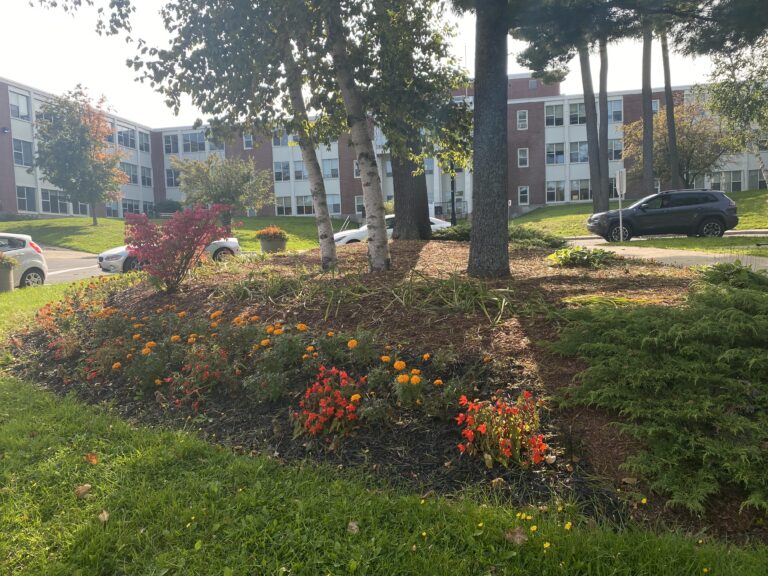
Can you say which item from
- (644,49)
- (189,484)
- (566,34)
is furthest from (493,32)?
(644,49)

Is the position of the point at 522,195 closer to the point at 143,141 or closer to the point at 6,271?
the point at 143,141

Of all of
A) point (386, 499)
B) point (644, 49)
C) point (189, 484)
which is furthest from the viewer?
point (644, 49)

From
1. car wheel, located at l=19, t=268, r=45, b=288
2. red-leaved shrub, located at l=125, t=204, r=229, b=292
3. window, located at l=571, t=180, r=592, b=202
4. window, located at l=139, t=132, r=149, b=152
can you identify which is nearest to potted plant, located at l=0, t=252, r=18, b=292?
Result: car wheel, located at l=19, t=268, r=45, b=288

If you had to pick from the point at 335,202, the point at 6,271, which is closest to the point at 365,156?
the point at 6,271

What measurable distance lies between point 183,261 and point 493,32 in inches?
194

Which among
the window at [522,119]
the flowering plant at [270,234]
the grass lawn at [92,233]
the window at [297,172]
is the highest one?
the window at [522,119]

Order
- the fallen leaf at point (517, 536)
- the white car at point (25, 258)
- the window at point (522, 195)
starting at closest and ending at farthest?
the fallen leaf at point (517, 536)
the white car at point (25, 258)
the window at point (522, 195)

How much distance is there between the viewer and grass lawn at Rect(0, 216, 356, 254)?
29.9 metres

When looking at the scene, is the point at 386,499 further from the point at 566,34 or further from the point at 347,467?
the point at 566,34

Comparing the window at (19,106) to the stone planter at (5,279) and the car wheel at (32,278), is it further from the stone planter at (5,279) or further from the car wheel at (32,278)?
the stone planter at (5,279)

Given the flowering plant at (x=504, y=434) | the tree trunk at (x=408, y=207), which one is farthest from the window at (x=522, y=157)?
the flowering plant at (x=504, y=434)

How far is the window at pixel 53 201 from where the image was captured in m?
44.5

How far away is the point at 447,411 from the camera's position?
3.61 meters

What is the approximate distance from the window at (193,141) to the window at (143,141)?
4.08 m
